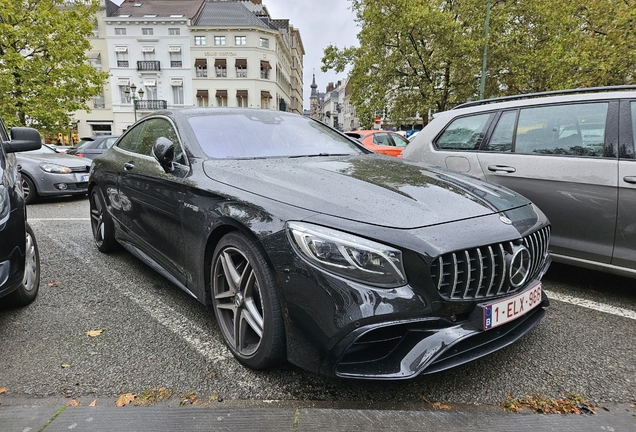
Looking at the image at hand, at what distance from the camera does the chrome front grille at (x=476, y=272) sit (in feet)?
5.37

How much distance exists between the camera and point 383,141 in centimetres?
1451

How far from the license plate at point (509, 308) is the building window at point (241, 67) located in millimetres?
41377

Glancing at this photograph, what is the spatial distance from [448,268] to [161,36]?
143 feet

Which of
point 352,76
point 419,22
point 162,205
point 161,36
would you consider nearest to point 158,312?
point 162,205

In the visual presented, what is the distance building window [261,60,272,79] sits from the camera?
131 ft

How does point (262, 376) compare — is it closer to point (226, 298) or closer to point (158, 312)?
point (226, 298)

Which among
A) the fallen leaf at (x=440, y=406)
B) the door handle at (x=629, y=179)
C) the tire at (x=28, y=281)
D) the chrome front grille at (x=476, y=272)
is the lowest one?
the fallen leaf at (x=440, y=406)

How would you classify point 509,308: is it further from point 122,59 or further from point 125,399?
point 122,59

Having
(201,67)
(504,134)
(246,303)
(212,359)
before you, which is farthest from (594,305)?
(201,67)

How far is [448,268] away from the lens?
1642 mm

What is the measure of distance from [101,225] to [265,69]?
3948cm

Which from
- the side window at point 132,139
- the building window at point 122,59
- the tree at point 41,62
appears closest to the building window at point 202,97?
the building window at point 122,59

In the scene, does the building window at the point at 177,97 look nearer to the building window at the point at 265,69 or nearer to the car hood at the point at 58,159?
the building window at the point at 265,69

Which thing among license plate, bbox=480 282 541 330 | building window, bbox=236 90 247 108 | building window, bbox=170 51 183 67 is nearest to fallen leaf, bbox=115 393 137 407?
license plate, bbox=480 282 541 330
